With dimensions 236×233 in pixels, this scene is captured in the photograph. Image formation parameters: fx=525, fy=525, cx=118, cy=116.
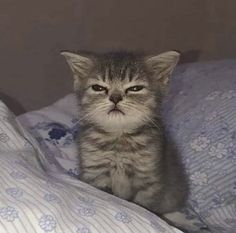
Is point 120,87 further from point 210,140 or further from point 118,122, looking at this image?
point 210,140

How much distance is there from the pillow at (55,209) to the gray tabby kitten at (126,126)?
36cm

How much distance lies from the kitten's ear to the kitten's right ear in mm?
172

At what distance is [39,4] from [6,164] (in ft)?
3.97

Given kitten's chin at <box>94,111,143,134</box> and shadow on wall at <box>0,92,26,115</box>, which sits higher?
kitten's chin at <box>94,111,143,134</box>

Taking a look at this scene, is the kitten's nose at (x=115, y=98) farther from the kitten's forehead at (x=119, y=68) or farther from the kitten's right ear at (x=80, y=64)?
the kitten's right ear at (x=80, y=64)

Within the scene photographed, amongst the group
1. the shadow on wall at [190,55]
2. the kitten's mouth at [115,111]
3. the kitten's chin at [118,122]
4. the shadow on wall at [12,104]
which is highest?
the kitten's mouth at [115,111]

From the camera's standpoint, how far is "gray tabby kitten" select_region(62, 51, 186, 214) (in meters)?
1.47

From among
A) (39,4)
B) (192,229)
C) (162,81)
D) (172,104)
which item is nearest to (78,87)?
(162,81)

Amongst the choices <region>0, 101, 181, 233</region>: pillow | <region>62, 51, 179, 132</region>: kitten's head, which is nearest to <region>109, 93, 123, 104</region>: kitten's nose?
<region>62, 51, 179, 132</region>: kitten's head

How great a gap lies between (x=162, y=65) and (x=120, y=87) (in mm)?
166

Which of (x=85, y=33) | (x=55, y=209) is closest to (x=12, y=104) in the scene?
(x=85, y=33)

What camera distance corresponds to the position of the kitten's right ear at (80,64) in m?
1.54

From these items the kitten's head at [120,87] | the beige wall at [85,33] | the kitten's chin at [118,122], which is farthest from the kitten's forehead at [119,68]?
the beige wall at [85,33]

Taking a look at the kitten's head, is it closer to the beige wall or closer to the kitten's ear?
the kitten's ear
